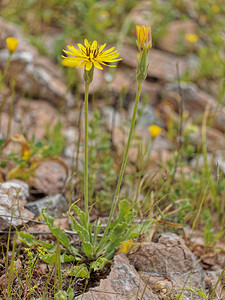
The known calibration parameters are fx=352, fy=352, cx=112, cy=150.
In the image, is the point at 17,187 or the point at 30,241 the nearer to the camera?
the point at 30,241

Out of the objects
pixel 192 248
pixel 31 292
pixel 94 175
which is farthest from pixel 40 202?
pixel 192 248

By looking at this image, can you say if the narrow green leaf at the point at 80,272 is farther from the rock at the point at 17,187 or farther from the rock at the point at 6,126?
the rock at the point at 6,126

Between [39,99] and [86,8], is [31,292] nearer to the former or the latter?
[39,99]

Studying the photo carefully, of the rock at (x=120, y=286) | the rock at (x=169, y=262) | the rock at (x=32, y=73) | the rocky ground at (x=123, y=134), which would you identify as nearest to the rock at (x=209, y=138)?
the rocky ground at (x=123, y=134)

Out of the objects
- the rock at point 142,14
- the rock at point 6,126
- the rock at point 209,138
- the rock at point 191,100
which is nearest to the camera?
the rock at point 6,126

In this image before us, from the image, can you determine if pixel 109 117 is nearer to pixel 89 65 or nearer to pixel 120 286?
pixel 89 65

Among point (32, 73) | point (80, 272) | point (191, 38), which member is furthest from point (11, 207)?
point (191, 38)

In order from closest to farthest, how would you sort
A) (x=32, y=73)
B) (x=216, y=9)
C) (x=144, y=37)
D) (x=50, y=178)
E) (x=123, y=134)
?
(x=144, y=37), (x=50, y=178), (x=123, y=134), (x=32, y=73), (x=216, y=9)
